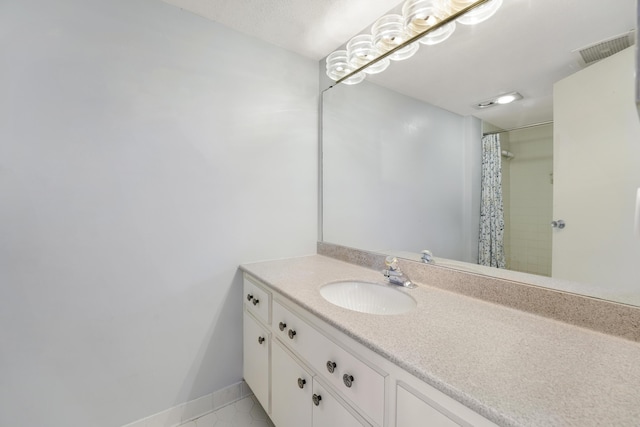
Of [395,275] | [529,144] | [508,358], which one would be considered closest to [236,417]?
[395,275]

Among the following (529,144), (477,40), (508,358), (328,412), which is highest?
(477,40)

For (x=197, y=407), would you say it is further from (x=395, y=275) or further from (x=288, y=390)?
(x=395, y=275)

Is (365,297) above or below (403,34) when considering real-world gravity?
below

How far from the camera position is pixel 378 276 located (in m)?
1.37

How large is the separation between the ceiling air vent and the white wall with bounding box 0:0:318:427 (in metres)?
1.38

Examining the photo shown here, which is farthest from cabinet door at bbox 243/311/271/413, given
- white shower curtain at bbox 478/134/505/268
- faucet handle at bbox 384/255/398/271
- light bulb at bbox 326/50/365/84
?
light bulb at bbox 326/50/365/84

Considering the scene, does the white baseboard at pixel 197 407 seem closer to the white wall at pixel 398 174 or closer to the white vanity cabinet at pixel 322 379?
the white vanity cabinet at pixel 322 379

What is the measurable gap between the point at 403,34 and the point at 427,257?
44.0 inches

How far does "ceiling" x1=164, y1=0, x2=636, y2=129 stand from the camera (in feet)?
2.80

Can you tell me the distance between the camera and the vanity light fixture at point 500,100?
3.30ft

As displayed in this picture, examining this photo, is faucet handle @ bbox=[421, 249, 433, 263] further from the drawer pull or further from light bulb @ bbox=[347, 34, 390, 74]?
light bulb @ bbox=[347, 34, 390, 74]

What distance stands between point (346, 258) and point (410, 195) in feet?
1.81

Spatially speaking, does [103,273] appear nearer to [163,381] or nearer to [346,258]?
[163,381]

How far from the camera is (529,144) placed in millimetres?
964
